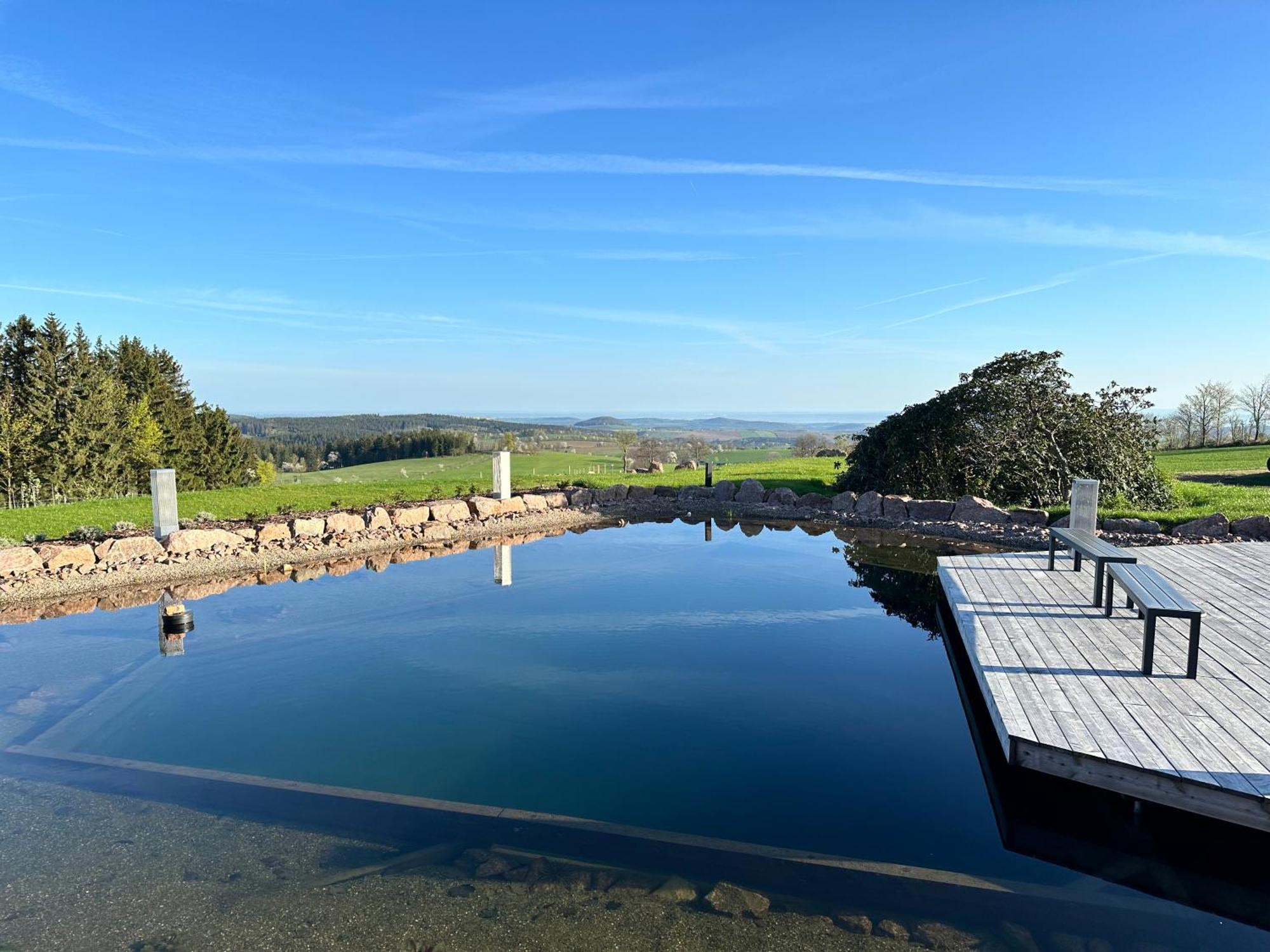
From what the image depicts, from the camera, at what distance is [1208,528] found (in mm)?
10328

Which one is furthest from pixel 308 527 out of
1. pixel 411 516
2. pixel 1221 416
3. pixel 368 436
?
pixel 368 436

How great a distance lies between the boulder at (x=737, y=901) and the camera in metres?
3.14

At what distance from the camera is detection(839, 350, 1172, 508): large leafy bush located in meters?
12.9

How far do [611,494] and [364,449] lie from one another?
3641 centimetres

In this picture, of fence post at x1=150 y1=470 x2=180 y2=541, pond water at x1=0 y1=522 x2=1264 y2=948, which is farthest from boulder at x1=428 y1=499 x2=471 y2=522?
fence post at x1=150 y1=470 x2=180 y2=541

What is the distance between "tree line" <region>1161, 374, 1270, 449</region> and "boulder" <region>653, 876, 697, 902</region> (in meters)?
36.7

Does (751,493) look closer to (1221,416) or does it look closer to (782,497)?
(782,497)

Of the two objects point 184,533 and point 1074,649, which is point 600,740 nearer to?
point 1074,649

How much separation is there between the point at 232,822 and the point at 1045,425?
13.8m

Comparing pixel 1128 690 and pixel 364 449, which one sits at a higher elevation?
pixel 364 449

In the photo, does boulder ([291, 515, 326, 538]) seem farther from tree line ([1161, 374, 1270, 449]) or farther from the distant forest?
tree line ([1161, 374, 1270, 449])

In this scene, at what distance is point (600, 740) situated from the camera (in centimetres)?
483

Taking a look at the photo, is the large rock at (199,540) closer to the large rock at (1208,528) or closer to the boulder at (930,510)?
the boulder at (930,510)

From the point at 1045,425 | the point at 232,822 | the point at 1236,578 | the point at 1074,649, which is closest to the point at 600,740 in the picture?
the point at 232,822
